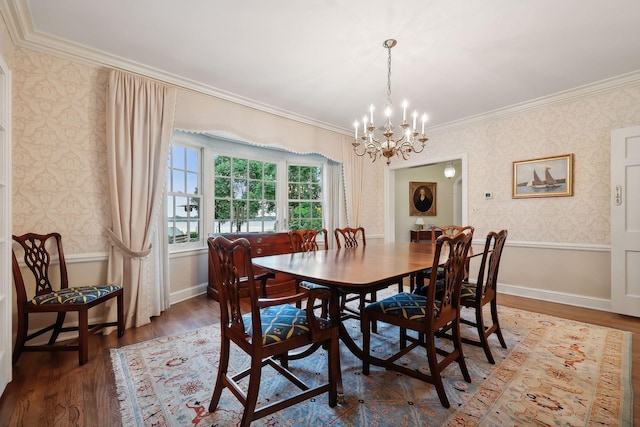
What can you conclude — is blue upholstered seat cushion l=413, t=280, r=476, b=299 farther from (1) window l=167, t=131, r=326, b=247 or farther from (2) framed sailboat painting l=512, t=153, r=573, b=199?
(1) window l=167, t=131, r=326, b=247

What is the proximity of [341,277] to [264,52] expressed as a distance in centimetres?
212

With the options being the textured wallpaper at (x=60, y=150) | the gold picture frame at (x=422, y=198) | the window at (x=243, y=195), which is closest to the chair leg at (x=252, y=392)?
the textured wallpaper at (x=60, y=150)

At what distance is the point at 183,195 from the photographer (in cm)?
371

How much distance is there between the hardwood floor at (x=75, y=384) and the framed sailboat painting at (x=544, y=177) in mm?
1511

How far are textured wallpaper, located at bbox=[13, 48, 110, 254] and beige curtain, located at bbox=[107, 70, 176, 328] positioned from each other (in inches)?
5.0

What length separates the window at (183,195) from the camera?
359 centimetres

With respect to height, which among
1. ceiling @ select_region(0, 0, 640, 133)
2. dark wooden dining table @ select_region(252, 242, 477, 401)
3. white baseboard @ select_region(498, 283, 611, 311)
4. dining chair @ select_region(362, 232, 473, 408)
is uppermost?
ceiling @ select_region(0, 0, 640, 133)

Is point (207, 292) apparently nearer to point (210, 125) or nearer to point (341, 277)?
point (210, 125)

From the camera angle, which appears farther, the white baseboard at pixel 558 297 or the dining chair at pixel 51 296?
the white baseboard at pixel 558 297

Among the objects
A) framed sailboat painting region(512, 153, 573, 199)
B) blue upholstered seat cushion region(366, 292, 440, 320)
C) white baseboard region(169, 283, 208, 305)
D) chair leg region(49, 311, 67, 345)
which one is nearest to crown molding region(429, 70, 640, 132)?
framed sailboat painting region(512, 153, 573, 199)

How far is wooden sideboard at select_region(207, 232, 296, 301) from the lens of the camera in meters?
3.65

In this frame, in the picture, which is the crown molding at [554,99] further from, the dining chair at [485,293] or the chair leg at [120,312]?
the chair leg at [120,312]

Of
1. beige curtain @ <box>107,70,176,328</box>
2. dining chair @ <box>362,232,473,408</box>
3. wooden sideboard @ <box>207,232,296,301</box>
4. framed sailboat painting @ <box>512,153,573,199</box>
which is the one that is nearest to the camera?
dining chair @ <box>362,232,473,408</box>

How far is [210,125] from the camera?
3312 mm
